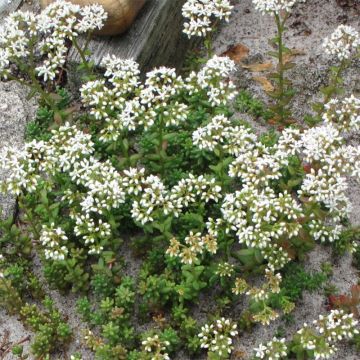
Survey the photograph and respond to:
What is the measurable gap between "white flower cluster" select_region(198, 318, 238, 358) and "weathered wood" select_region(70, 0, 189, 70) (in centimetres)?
264

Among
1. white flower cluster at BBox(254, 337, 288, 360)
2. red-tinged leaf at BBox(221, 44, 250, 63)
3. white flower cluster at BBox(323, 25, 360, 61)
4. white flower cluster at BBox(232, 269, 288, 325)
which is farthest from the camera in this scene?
red-tinged leaf at BBox(221, 44, 250, 63)

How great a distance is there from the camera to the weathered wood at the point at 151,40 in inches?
239

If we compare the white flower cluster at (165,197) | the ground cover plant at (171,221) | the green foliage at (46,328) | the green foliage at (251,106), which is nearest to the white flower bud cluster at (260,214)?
the ground cover plant at (171,221)

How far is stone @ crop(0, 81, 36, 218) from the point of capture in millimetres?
6113

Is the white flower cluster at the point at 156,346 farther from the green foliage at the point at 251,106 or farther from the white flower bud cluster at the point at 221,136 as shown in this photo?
the green foliage at the point at 251,106

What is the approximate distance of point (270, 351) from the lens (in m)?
4.48

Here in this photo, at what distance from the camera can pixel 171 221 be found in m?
4.96

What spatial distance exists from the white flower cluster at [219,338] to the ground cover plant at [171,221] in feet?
0.04

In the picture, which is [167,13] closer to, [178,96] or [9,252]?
[178,96]

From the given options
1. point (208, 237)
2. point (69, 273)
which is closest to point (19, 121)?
point (69, 273)

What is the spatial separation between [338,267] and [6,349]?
2648mm

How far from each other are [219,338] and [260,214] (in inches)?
35.1

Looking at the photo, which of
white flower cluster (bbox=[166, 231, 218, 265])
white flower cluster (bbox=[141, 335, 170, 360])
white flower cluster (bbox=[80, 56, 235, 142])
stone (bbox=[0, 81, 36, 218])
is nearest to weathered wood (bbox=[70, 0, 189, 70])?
stone (bbox=[0, 81, 36, 218])

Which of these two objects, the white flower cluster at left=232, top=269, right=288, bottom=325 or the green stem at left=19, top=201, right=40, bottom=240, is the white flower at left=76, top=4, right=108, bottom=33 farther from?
the white flower cluster at left=232, top=269, right=288, bottom=325
